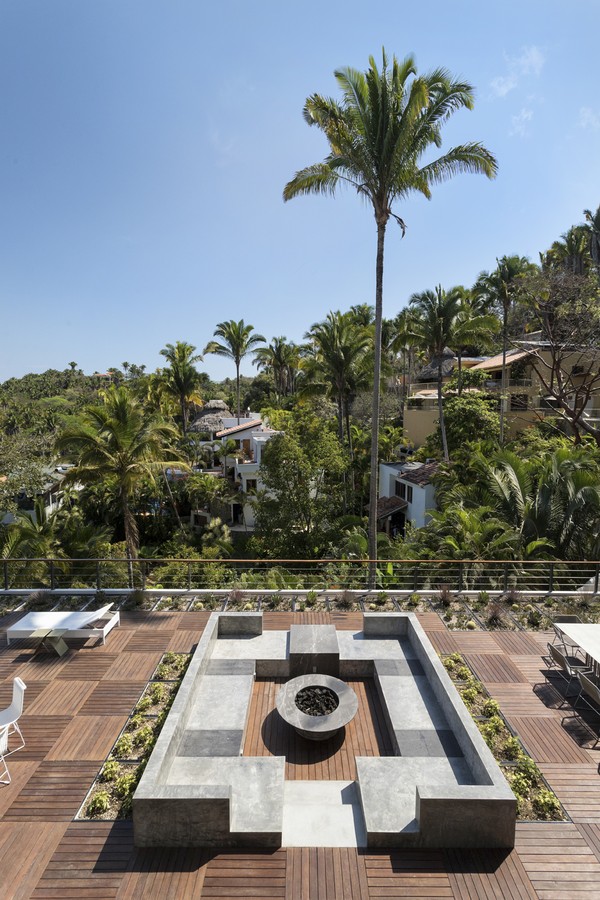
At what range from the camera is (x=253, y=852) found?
5.43 metres

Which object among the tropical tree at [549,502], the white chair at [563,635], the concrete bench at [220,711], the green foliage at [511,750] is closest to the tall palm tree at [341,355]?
the tropical tree at [549,502]

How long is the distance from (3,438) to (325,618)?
16073 mm

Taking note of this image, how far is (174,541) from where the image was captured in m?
26.2

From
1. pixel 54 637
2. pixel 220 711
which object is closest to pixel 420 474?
pixel 220 711

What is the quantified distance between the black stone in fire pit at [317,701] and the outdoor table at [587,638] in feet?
13.2

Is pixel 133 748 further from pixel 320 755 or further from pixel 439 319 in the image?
pixel 439 319

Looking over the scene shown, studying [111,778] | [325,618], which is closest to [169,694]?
[111,778]

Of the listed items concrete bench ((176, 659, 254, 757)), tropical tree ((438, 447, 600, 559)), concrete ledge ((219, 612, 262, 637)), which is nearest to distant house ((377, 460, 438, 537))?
tropical tree ((438, 447, 600, 559))

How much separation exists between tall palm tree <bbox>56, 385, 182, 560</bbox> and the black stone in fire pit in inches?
397

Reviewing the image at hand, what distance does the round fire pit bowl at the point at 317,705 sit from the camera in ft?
23.5

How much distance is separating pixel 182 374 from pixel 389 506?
20.6 metres

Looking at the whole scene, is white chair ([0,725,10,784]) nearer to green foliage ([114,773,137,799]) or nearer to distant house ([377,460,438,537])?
green foliage ([114,773,137,799])

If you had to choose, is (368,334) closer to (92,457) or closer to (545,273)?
(545,273)

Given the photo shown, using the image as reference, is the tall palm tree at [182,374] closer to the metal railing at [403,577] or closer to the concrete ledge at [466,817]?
the metal railing at [403,577]
